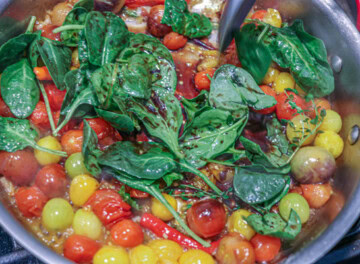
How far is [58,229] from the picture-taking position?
164 centimetres

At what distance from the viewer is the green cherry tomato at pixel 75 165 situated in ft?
5.60

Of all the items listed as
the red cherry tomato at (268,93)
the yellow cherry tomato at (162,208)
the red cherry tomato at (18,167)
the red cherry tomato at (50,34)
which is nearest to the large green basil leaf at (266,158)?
the red cherry tomato at (268,93)

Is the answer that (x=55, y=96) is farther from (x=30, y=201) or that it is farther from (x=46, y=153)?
(x=30, y=201)

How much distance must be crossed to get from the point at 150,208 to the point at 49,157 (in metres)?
0.49

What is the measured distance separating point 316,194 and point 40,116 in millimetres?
1303

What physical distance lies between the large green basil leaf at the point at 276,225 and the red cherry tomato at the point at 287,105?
49 centimetres

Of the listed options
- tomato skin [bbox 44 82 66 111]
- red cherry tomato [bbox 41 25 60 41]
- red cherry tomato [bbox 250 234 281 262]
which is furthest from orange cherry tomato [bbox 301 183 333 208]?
red cherry tomato [bbox 41 25 60 41]

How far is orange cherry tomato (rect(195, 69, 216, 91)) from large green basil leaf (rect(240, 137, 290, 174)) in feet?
1.31

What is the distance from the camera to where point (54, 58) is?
6.01 ft

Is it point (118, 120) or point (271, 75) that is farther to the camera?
point (271, 75)

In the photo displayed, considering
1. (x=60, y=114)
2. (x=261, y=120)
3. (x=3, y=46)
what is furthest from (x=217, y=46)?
(x=3, y=46)

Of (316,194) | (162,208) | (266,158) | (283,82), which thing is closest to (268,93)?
(283,82)

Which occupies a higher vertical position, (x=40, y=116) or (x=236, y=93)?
(x=236, y=93)

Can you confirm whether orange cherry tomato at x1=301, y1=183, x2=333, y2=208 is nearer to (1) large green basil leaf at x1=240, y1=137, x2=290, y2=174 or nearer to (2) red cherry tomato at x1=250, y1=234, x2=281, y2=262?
(1) large green basil leaf at x1=240, y1=137, x2=290, y2=174
